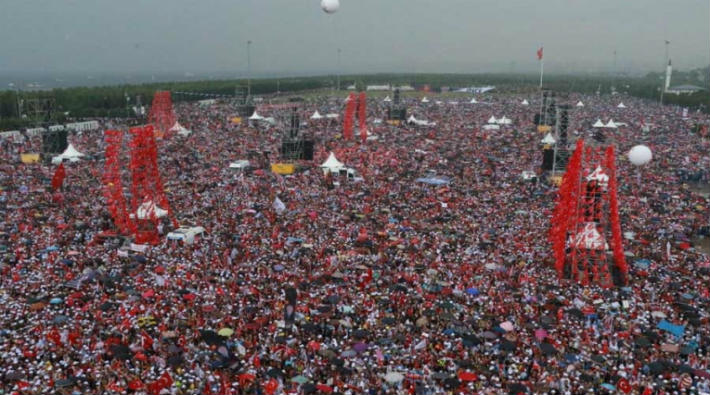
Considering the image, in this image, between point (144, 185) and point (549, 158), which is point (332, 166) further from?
point (144, 185)

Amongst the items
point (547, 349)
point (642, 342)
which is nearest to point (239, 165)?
point (547, 349)

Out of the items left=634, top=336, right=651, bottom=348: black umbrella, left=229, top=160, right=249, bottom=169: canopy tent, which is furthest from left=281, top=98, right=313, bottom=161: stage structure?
left=634, top=336, right=651, bottom=348: black umbrella

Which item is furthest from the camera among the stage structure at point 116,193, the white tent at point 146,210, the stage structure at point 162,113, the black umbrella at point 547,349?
the stage structure at point 162,113

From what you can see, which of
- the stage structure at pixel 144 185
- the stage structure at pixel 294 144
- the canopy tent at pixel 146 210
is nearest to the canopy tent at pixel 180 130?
the stage structure at pixel 294 144

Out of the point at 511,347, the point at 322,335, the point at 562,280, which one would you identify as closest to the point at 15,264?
the point at 322,335

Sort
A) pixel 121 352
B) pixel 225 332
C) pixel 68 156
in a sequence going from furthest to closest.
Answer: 1. pixel 68 156
2. pixel 225 332
3. pixel 121 352

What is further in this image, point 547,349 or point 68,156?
point 68,156

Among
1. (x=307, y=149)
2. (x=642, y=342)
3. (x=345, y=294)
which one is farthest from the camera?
(x=307, y=149)

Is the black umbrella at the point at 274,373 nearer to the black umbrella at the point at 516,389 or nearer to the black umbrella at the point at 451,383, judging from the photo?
the black umbrella at the point at 451,383
